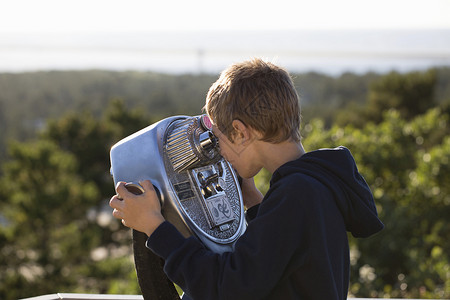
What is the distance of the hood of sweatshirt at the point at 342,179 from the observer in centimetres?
114

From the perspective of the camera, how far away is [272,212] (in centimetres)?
106

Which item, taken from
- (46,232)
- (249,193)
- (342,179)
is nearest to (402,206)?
(249,193)

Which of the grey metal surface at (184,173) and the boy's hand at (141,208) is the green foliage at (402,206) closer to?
the grey metal surface at (184,173)

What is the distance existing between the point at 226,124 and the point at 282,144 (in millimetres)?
133

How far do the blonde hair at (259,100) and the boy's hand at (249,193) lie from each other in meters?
0.38

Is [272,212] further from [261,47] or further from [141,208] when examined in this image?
A: [261,47]

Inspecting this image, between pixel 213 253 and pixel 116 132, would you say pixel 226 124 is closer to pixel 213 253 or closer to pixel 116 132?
pixel 213 253

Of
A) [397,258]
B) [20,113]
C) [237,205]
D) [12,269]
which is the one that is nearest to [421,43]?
[397,258]

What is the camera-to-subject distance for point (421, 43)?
8.04m

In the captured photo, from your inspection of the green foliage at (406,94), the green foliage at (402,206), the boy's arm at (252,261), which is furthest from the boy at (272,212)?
the green foliage at (406,94)

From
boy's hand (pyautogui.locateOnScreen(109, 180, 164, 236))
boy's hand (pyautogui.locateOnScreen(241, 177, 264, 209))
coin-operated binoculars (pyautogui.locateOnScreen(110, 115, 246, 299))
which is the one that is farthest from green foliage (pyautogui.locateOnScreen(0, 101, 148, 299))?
boy's hand (pyautogui.locateOnScreen(109, 180, 164, 236))

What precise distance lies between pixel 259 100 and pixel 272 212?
0.78 feet

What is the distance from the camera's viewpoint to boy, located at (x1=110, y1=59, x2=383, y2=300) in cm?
105

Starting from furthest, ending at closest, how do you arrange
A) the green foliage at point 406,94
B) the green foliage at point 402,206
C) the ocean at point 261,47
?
the green foliage at point 406,94
the ocean at point 261,47
the green foliage at point 402,206
